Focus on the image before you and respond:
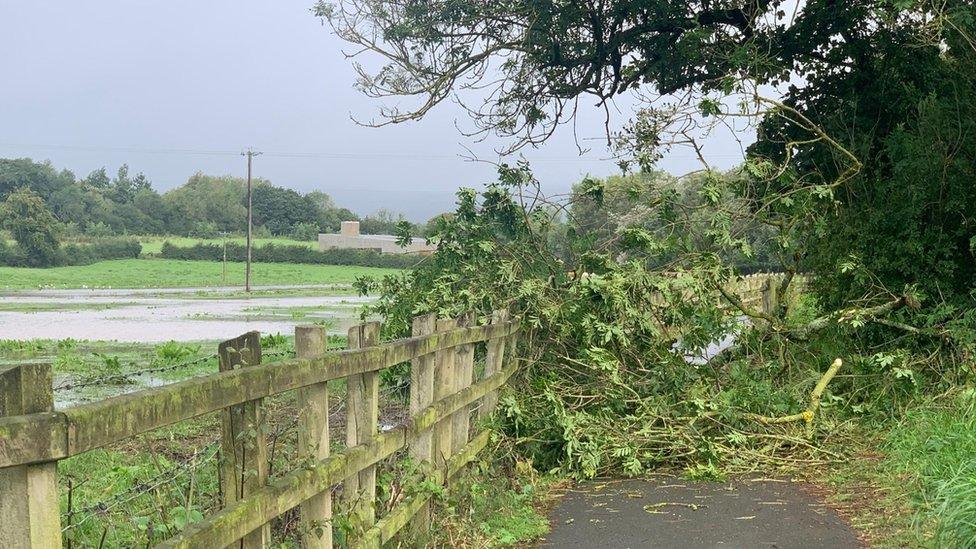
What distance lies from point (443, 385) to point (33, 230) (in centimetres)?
9738

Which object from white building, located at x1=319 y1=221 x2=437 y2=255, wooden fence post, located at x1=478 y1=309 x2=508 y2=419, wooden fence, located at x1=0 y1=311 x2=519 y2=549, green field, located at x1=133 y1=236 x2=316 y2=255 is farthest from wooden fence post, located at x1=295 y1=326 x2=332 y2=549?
green field, located at x1=133 y1=236 x2=316 y2=255

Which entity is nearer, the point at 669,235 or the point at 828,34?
the point at 669,235

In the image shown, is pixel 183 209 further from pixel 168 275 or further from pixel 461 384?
pixel 461 384

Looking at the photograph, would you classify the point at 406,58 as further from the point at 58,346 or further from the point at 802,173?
the point at 58,346

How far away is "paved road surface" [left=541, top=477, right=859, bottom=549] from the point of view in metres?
7.77

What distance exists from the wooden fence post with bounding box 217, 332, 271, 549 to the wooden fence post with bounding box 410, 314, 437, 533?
247 cm

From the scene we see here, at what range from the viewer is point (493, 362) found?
9625 mm

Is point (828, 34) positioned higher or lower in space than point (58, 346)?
higher

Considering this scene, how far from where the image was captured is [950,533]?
644 cm

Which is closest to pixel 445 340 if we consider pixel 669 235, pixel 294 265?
pixel 669 235

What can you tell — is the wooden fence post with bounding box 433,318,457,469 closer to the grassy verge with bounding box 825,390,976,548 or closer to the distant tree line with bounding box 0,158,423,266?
the grassy verge with bounding box 825,390,976,548

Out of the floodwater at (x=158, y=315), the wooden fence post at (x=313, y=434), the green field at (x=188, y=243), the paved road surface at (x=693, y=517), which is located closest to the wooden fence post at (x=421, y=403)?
the paved road surface at (x=693, y=517)

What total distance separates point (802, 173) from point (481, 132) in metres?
5.70

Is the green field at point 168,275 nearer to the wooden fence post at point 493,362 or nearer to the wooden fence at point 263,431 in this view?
the wooden fence post at point 493,362
